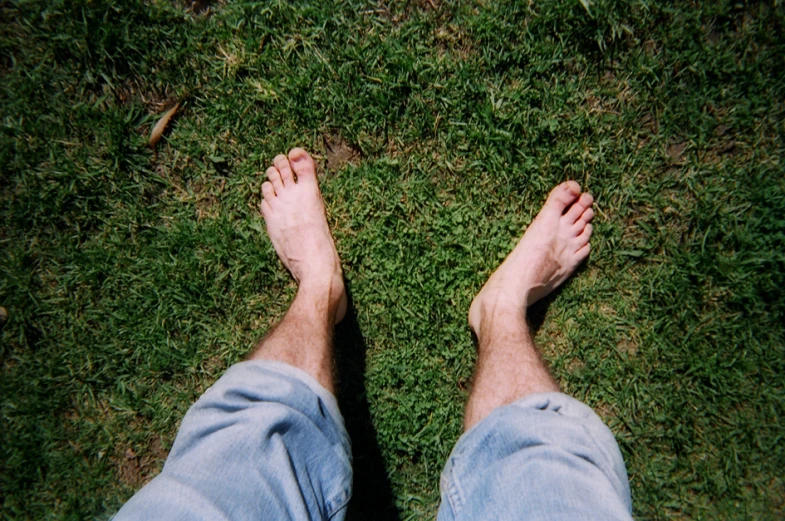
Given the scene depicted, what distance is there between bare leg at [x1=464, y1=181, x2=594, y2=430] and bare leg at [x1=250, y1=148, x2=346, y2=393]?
0.67 metres

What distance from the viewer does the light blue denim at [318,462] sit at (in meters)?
1.43

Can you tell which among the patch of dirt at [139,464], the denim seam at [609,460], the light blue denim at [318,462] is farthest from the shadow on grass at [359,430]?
the denim seam at [609,460]

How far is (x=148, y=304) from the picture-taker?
2.42 metres

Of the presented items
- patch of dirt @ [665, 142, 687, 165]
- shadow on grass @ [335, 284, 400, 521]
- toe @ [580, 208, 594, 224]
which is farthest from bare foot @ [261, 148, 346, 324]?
patch of dirt @ [665, 142, 687, 165]

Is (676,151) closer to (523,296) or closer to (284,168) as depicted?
(523,296)

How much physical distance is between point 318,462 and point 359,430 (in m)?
0.65

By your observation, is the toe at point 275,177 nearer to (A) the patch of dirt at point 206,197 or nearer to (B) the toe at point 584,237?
(A) the patch of dirt at point 206,197

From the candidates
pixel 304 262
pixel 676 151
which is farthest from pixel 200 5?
pixel 676 151

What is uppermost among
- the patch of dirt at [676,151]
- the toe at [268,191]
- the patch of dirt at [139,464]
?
the patch of dirt at [676,151]

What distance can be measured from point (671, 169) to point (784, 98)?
2.05 ft

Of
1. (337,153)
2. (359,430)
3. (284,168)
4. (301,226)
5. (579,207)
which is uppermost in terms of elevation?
(579,207)

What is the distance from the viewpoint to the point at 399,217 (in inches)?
94.1

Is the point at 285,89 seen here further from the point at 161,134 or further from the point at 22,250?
the point at 22,250

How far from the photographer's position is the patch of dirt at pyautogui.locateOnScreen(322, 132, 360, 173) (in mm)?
2432
